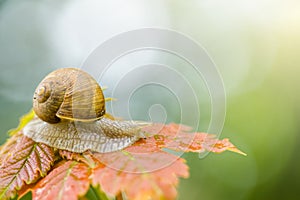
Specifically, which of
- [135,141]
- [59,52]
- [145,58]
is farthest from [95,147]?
[59,52]

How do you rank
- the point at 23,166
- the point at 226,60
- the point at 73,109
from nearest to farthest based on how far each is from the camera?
the point at 23,166 < the point at 73,109 < the point at 226,60

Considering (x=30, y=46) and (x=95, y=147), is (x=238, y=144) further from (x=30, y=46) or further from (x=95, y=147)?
(x=30, y=46)

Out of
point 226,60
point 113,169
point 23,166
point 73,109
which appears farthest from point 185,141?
point 226,60

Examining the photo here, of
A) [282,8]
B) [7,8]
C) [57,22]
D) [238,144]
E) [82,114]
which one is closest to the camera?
[82,114]

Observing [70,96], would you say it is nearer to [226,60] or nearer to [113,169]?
[113,169]

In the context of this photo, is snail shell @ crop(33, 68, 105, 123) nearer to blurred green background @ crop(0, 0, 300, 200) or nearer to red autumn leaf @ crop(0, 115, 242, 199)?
red autumn leaf @ crop(0, 115, 242, 199)

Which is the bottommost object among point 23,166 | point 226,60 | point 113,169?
point 23,166

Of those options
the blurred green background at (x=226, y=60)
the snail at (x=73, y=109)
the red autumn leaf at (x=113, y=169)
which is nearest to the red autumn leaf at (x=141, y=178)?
the red autumn leaf at (x=113, y=169)

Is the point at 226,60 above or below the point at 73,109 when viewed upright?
above
